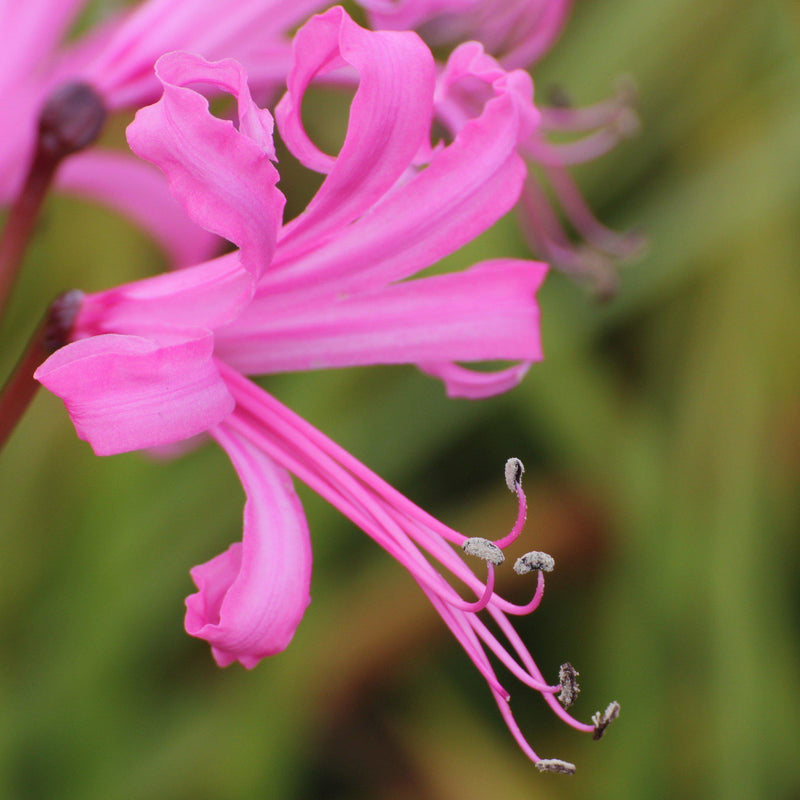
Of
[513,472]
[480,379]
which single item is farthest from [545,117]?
[513,472]

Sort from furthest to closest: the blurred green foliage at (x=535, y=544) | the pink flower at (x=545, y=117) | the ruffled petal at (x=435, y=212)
Answer: 1. the blurred green foliage at (x=535, y=544)
2. the pink flower at (x=545, y=117)
3. the ruffled petal at (x=435, y=212)

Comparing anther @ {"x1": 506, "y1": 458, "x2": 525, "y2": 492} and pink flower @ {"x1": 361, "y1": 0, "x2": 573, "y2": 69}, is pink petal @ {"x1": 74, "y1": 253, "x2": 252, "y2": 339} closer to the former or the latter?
anther @ {"x1": 506, "y1": 458, "x2": 525, "y2": 492}

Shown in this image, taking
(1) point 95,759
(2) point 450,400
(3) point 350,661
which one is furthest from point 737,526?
(1) point 95,759

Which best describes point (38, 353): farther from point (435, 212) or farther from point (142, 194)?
point (142, 194)

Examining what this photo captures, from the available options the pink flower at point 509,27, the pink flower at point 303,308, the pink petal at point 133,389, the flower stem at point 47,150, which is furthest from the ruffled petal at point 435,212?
the pink flower at point 509,27

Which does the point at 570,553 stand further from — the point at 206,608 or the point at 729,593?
the point at 206,608

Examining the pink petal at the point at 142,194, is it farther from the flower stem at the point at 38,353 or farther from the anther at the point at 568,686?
the anther at the point at 568,686
